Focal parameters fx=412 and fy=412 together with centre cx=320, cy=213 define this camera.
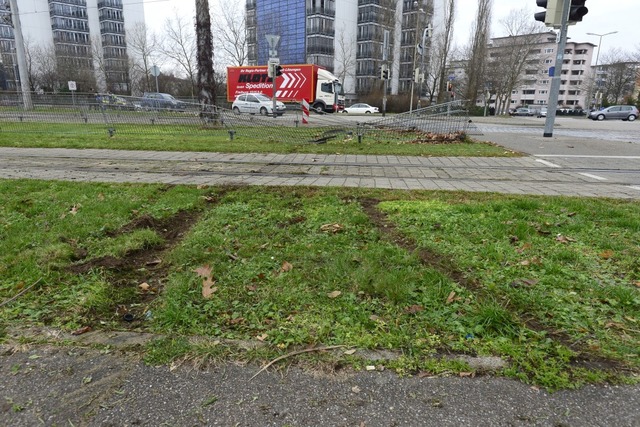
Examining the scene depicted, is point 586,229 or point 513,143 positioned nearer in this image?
point 586,229

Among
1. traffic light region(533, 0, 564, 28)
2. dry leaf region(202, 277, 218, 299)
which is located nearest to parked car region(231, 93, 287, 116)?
traffic light region(533, 0, 564, 28)

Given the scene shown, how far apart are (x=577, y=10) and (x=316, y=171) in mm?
10193

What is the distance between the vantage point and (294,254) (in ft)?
12.4

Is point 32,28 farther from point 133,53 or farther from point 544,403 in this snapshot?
point 544,403

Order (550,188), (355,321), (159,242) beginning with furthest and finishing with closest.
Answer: (550,188)
(159,242)
(355,321)

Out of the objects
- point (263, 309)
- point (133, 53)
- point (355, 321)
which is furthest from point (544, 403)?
point (133, 53)

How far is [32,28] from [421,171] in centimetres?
9846

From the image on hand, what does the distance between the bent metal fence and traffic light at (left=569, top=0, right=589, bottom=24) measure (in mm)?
3966

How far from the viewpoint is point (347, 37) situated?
2987 inches

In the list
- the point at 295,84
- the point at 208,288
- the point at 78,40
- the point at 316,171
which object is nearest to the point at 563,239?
the point at 208,288

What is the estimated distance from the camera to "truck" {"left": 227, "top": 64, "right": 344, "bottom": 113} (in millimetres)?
37031

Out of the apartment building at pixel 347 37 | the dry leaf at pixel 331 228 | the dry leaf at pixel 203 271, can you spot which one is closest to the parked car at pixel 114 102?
the dry leaf at pixel 331 228

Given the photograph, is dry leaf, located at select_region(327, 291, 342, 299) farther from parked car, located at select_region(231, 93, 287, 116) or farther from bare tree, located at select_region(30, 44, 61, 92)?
bare tree, located at select_region(30, 44, 61, 92)

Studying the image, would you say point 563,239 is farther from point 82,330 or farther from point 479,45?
point 479,45
